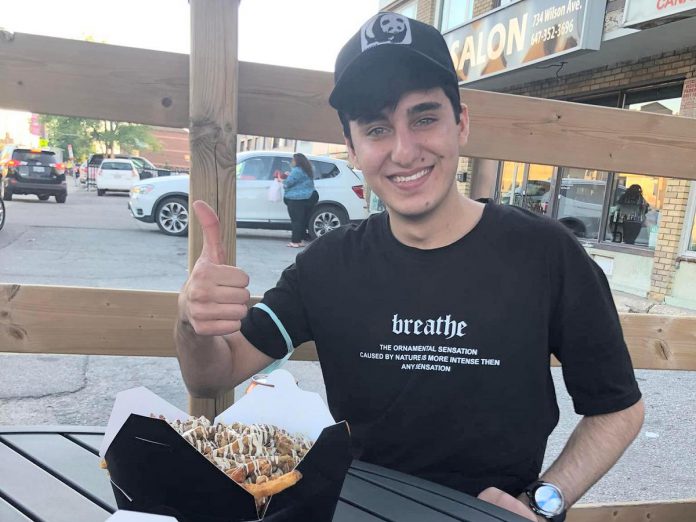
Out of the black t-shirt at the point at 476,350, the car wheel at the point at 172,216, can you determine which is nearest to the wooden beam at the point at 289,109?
the black t-shirt at the point at 476,350

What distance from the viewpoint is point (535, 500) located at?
4.39 ft

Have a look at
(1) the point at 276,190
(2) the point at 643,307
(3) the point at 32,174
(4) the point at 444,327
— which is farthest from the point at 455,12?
(4) the point at 444,327

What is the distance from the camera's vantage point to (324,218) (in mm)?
11102

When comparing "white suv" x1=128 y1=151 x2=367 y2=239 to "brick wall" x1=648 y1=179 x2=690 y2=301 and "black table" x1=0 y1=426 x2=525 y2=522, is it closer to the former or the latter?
"brick wall" x1=648 y1=179 x2=690 y2=301

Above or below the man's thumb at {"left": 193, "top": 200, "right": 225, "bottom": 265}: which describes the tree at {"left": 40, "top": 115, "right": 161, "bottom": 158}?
above

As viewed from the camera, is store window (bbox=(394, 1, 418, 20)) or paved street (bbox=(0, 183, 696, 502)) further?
store window (bbox=(394, 1, 418, 20))

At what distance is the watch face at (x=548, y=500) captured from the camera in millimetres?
1323

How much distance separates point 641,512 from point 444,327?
1.24m

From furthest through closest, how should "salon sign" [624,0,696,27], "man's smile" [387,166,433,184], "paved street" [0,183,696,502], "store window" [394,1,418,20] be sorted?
1. "store window" [394,1,418,20]
2. "salon sign" [624,0,696,27]
3. "paved street" [0,183,696,502]
4. "man's smile" [387,166,433,184]

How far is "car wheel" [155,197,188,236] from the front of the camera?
10789mm

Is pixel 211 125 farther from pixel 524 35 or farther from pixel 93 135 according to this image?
pixel 93 135

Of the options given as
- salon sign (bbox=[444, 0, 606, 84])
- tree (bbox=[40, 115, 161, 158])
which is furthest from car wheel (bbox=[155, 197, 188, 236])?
tree (bbox=[40, 115, 161, 158])

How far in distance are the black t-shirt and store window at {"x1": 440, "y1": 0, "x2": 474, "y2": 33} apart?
1149cm

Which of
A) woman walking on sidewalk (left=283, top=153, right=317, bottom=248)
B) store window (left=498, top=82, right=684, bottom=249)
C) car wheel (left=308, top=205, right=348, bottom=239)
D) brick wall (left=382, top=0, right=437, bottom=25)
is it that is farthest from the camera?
brick wall (left=382, top=0, right=437, bottom=25)
